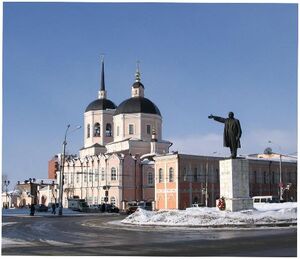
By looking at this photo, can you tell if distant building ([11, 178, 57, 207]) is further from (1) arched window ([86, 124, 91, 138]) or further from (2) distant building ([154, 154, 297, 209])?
(2) distant building ([154, 154, 297, 209])

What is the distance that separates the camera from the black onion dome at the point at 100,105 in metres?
73.2

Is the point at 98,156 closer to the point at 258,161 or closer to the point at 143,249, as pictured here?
the point at 258,161

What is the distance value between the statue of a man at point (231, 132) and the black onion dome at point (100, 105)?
51444 mm

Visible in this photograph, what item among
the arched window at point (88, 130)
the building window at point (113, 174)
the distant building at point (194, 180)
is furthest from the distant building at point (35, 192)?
the distant building at point (194, 180)

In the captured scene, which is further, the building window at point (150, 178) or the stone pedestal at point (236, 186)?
the building window at point (150, 178)

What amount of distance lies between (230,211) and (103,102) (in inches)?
2143

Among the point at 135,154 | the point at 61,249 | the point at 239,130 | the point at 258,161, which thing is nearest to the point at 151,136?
the point at 135,154

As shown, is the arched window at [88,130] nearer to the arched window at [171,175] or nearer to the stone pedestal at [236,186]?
the arched window at [171,175]

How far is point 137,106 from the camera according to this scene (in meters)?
67.6

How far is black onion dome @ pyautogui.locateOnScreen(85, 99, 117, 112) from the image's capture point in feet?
240

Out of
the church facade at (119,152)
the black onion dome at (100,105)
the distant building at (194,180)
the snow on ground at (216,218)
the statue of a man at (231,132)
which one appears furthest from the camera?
the black onion dome at (100,105)

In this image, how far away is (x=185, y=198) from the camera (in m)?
55.9

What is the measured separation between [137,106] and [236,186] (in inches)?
1831

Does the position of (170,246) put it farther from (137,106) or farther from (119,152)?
(137,106)
